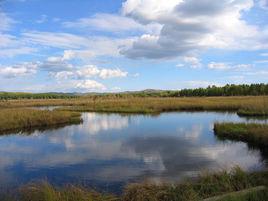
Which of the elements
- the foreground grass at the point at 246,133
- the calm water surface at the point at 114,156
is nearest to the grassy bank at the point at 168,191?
the calm water surface at the point at 114,156

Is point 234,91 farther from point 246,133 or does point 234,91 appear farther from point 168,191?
point 168,191

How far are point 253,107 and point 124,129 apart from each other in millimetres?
17386

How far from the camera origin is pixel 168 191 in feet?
35.5

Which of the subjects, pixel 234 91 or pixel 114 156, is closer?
pixel 114 156

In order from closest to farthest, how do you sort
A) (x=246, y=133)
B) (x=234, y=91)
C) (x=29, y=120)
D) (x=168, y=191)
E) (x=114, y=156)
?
(x=168, y=191) → (x=114, y=156) → (x=246, y=133) → (x=29, y=120) → (x=234, y=91)

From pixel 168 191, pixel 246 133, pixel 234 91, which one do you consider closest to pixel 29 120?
pixel 246 133

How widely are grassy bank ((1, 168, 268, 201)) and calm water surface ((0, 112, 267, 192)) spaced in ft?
7.45

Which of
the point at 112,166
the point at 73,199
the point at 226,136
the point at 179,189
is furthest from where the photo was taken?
the point at 226,136

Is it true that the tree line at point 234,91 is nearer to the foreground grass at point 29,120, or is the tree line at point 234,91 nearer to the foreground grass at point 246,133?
the foreground grass at point 29,120

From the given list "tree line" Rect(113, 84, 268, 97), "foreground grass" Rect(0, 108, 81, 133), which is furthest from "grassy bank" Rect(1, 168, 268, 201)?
"tree line" Rect(113, 84, 268, 97)

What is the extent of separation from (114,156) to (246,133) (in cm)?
903

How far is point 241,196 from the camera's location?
28.4ft

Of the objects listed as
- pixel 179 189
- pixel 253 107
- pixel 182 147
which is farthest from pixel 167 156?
pixel 253 107

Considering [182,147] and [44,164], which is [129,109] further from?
[44,164]
